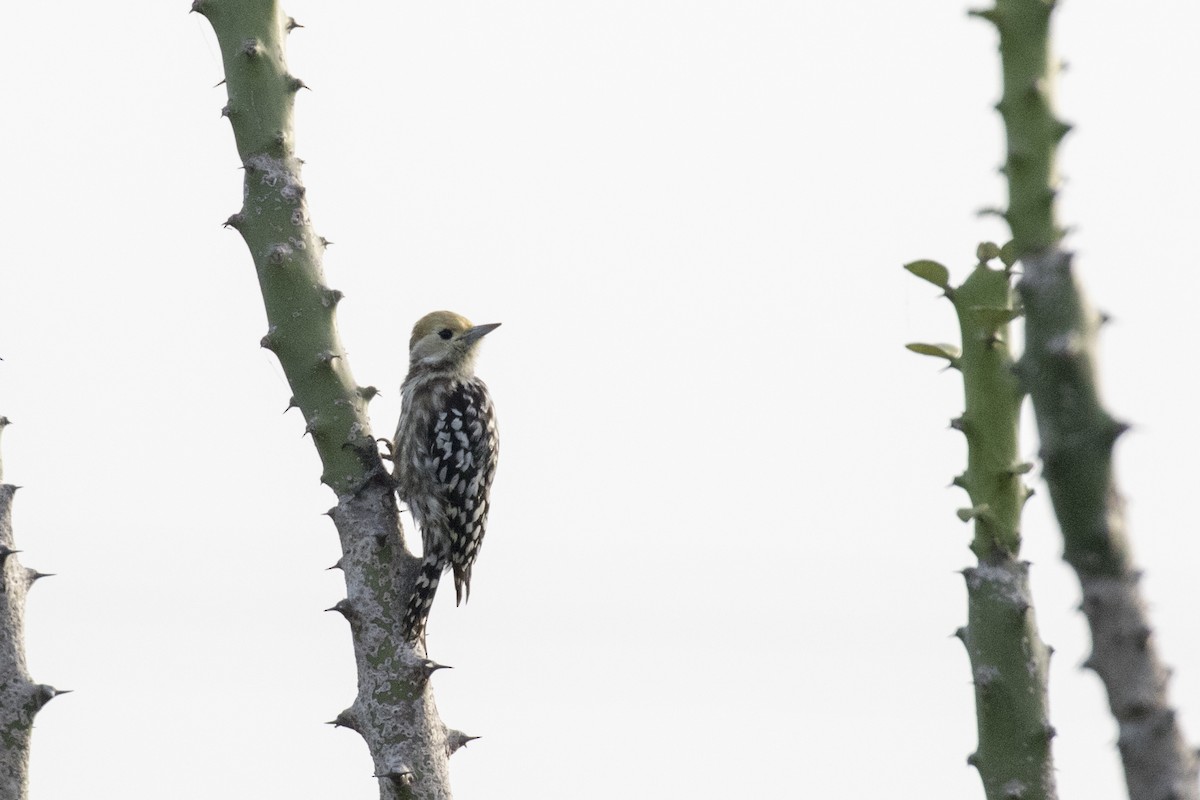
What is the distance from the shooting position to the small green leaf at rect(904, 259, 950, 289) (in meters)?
3.05

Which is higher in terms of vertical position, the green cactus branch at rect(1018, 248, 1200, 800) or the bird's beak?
the bird's beak

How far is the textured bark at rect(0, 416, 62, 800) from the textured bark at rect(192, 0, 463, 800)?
842mm

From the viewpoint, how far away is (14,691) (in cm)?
386

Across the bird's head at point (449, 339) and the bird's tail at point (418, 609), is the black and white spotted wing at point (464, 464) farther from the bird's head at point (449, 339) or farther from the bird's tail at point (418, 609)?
the bird's tail at point (418, 609)

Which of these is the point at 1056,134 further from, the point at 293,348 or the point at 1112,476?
the point at 293,348

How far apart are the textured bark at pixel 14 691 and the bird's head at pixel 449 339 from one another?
12.3 ft

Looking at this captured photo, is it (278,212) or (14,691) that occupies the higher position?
(278,212)

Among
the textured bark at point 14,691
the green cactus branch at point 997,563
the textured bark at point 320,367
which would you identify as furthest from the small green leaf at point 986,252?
the textured bark at point 14,691

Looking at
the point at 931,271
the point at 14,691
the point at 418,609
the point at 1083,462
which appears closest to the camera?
the point at 1083,462

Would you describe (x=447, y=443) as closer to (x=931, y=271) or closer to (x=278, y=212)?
(x=278, y=212)

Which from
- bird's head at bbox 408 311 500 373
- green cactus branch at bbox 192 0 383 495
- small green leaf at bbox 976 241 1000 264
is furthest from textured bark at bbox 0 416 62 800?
bird's head at bbox 408 311 500 373

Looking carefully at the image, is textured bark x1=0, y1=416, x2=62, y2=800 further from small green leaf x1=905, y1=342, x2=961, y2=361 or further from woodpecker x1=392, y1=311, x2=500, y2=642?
woodpecker x1=392, y1=311, x2=500, y2=642

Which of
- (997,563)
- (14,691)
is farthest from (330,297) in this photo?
(997,563)

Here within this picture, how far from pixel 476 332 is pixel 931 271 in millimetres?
4691
